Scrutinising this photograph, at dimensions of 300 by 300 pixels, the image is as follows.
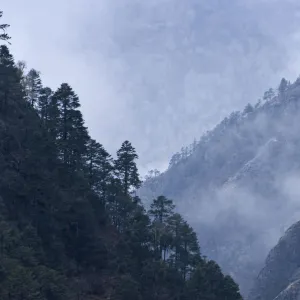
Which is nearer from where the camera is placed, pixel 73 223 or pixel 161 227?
pixel 73 223

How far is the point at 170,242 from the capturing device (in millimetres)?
69938

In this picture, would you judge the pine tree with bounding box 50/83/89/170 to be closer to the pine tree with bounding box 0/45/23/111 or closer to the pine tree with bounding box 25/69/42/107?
the pine tree with bounding box 0/45/23/111

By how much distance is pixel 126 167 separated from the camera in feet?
252

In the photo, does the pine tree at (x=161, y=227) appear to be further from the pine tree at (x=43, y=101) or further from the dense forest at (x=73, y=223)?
the pine tree at (x=43, y=101)

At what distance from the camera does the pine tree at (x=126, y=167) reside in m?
76.2

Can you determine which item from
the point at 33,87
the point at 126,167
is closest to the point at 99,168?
the point at 126,167

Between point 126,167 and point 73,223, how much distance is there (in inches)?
773

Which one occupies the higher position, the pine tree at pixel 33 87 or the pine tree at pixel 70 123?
the pine tree at pixel 33 87

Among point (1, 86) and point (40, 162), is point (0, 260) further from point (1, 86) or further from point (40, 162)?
point (1, 86)

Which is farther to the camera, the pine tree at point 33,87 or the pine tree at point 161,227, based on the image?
the pine tree at point 33,87

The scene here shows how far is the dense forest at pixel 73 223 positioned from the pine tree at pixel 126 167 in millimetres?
121

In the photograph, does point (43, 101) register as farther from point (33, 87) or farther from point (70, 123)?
A: point (70, 123)

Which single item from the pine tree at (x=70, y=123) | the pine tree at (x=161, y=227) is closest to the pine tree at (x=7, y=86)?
the pine tree at (x=70, y=123)

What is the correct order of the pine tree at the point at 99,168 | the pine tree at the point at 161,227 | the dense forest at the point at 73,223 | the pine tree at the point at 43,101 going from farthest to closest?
the pine tree at the point at 43,101, the pine tree at the point at 99,168, the pine tree at the point at 161,227, the dense forest at the point at 73,223
